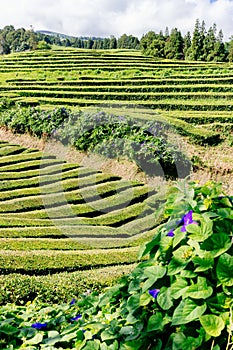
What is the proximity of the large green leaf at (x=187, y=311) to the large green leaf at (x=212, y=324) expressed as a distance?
3cm

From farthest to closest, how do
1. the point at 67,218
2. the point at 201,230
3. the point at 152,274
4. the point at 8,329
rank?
1. the point at 67,218
2. the point at 8,329
3. the point at 152,274
4. the point at 201,230

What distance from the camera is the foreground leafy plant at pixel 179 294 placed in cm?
163

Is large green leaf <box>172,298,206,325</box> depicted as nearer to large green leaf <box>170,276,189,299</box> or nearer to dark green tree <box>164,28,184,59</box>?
large green leaf <box>170,276,189,299</box>

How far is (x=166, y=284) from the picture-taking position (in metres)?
1.80

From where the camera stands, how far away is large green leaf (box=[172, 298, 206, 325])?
161 cm

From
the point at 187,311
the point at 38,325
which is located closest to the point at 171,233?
the point at 187,311

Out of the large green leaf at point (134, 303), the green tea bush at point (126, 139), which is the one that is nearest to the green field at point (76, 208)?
the green tea bush at point (126, 139)

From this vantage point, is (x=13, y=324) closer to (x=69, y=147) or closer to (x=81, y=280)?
(x=81, y=280)

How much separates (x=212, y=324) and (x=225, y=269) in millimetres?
216

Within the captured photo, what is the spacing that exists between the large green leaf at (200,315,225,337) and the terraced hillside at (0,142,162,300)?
4.17 meters

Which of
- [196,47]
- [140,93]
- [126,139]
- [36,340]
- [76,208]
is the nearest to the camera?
[36,340]

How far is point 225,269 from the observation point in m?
1.63

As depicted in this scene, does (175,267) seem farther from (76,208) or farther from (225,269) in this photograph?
(76,208)

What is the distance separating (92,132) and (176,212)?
10.7m
